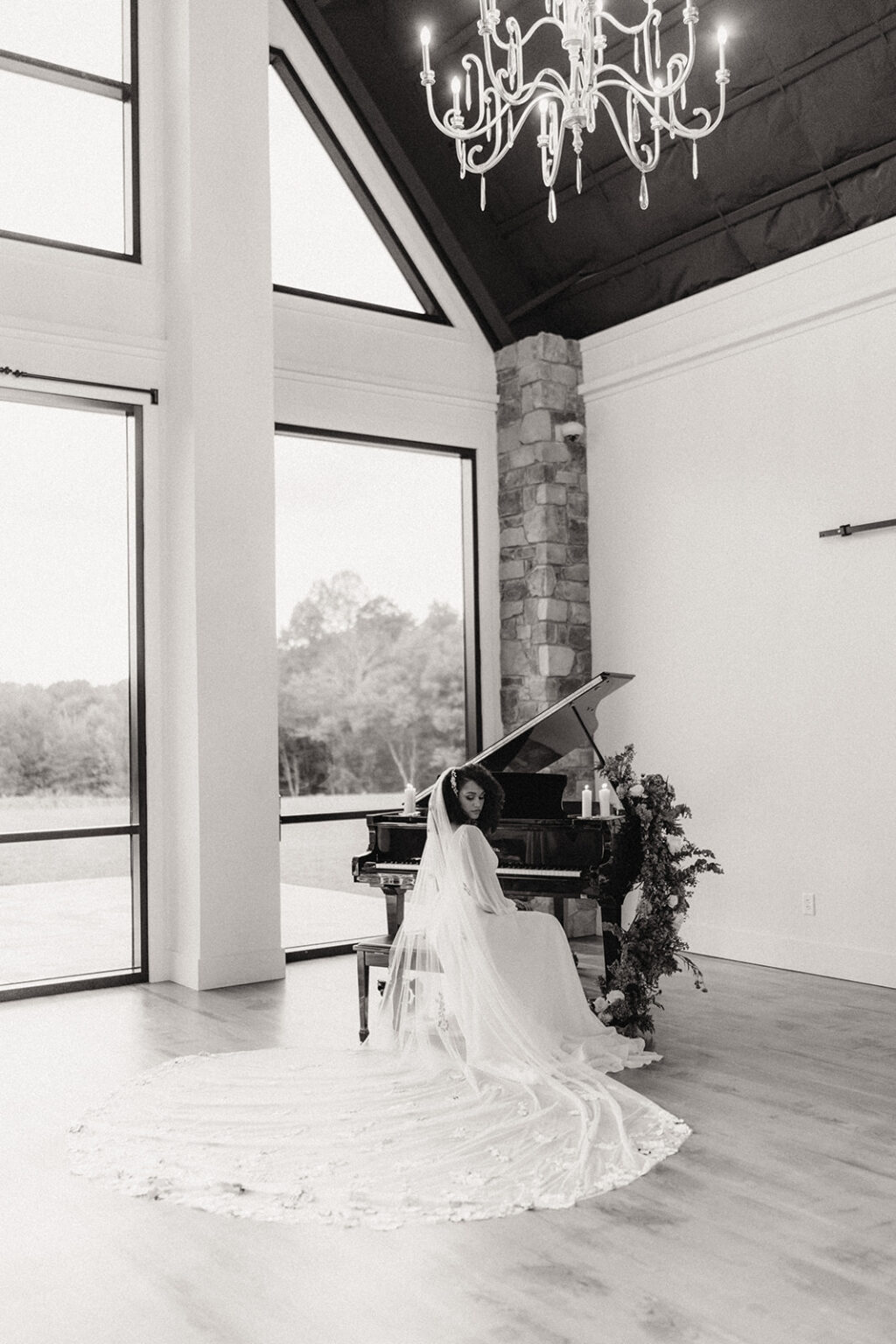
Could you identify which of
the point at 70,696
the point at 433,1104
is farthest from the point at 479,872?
the point at 70,696

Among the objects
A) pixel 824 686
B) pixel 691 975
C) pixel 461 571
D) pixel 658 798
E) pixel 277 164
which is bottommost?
pixel 691 975

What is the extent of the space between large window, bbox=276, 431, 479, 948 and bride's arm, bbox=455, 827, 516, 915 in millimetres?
2590

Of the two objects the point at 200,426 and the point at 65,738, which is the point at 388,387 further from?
the point at 65,738

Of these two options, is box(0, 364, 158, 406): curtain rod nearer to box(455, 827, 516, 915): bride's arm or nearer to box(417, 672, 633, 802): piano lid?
Result: box(417, 672, 633, 802): piano lid

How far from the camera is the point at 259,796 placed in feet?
22.7

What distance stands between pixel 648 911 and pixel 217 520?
126 inches

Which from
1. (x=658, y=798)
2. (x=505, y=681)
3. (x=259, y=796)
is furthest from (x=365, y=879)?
(x=505, y=681)

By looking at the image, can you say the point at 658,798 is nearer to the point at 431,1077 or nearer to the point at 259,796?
the point at 431,1077

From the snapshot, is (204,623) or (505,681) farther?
(505,681)

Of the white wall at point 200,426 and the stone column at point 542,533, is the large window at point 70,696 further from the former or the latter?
the stone column at point 542,533

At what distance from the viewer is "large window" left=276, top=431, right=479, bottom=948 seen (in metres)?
7.60

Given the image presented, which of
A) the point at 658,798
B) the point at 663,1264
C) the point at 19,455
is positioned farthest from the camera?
the point at 19,455

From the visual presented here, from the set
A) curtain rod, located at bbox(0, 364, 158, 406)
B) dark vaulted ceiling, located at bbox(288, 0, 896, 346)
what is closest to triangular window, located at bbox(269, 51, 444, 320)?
dark vaulted ceiling, located at bbox(288, 0, 896, 346)

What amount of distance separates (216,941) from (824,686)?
11.8ft
